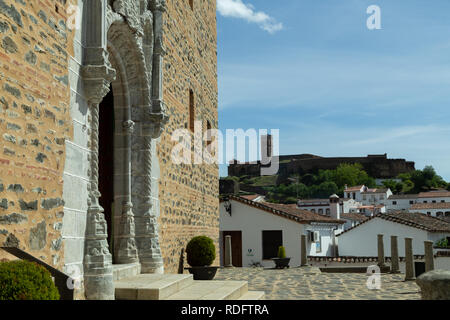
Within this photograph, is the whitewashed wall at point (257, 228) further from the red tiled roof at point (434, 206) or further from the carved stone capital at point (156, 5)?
the red tiled roof at point (434, 206)

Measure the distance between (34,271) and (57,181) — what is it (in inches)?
66.4

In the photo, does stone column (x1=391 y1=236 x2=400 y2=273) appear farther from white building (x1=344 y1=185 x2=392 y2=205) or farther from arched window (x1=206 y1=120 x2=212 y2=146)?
white building (x1=344 y1=185 x2=392 y2=205)

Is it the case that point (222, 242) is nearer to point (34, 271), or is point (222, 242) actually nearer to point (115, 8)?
point (115, 8)

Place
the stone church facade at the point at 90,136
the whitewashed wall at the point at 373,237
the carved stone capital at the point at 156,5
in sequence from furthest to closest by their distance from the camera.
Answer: the whitewashed wall at the point at 373,237 → the carved stone capital at the point at 156,5 → the stone church facade at the point at 90,136

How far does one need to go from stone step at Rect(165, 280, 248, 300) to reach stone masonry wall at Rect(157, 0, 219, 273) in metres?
1.95

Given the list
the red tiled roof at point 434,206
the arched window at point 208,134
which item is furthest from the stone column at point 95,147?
the red tiled roof at point 434,206

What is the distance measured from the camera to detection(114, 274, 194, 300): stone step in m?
5.61

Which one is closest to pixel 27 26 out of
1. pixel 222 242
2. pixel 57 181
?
pixel 57 181

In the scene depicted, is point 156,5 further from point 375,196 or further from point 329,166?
point 329,166

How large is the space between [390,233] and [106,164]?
977 inches

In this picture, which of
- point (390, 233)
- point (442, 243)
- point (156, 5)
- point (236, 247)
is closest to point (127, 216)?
point (156, 5)

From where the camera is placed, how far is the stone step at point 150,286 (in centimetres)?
561

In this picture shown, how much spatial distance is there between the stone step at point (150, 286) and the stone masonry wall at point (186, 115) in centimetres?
206

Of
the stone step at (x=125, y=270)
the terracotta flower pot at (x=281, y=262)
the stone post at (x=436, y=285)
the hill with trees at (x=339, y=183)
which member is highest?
the hill with trees at (x=339, y=183)
